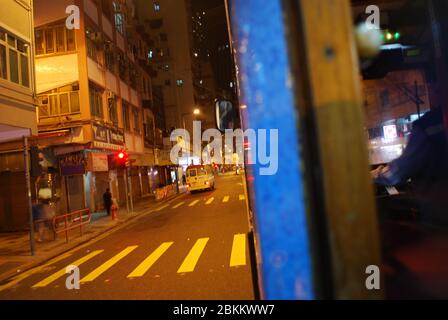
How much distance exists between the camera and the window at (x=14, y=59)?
1402cm

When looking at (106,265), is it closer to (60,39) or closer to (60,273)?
(60,273)

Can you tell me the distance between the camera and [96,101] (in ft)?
83.3

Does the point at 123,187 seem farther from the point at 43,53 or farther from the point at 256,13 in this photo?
the point at 256,13

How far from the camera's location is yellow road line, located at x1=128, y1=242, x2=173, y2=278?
867 centimetres

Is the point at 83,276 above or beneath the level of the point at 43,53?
beneath

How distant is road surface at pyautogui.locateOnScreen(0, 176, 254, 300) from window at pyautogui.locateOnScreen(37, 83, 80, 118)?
1110 centimetres

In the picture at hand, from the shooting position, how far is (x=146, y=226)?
1798 centimetres

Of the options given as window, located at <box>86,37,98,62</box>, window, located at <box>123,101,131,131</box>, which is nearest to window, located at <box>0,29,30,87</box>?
window, located at <box>86,37,98,62</box>

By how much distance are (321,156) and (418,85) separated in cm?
226

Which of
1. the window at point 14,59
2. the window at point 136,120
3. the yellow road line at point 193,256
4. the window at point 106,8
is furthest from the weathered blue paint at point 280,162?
the window at point 136,120

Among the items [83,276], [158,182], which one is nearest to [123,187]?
[158,182]

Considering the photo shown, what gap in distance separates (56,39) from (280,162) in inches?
1001

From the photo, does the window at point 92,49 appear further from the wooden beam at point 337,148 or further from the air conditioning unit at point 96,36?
the wooden beam at point 337,148

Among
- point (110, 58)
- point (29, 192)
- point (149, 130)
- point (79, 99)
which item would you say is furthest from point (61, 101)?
point (149, 130)
